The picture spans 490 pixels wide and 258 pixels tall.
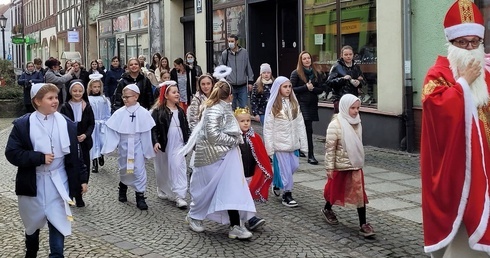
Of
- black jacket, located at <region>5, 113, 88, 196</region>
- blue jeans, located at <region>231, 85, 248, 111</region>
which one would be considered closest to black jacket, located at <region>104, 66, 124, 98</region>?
blue jeans, located at <region>231, 85, 248, 111</region>

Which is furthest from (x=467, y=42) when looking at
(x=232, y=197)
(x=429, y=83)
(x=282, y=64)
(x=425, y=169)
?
(x=282, y=64)

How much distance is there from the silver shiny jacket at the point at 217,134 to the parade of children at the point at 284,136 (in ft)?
4.45

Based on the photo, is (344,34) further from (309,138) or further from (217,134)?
(217,134)

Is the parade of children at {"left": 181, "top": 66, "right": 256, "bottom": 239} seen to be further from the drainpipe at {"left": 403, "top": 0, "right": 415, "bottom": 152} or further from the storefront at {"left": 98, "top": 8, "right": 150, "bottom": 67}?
the storefront at {"left": 98, "top": 8, "right": 150, "bottom": 67}

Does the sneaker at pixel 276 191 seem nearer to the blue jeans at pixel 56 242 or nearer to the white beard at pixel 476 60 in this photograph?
the blue jeans at pixel 56 242

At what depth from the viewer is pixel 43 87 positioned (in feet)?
17.2

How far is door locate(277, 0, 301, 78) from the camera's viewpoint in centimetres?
1616

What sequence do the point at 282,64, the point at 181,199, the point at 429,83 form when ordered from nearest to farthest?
the point at 429,83, the point at 181,199, the point at 282,64

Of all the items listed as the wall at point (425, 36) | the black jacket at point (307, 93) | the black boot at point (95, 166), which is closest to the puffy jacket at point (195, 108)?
the black jacket at point (307, 93)

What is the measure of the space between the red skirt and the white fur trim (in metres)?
2.55

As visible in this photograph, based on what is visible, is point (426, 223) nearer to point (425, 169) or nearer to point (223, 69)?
point (425, 169)

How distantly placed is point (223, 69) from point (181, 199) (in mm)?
1664

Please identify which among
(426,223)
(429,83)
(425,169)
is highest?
(429,83)

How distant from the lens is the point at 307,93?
34.7 ft
